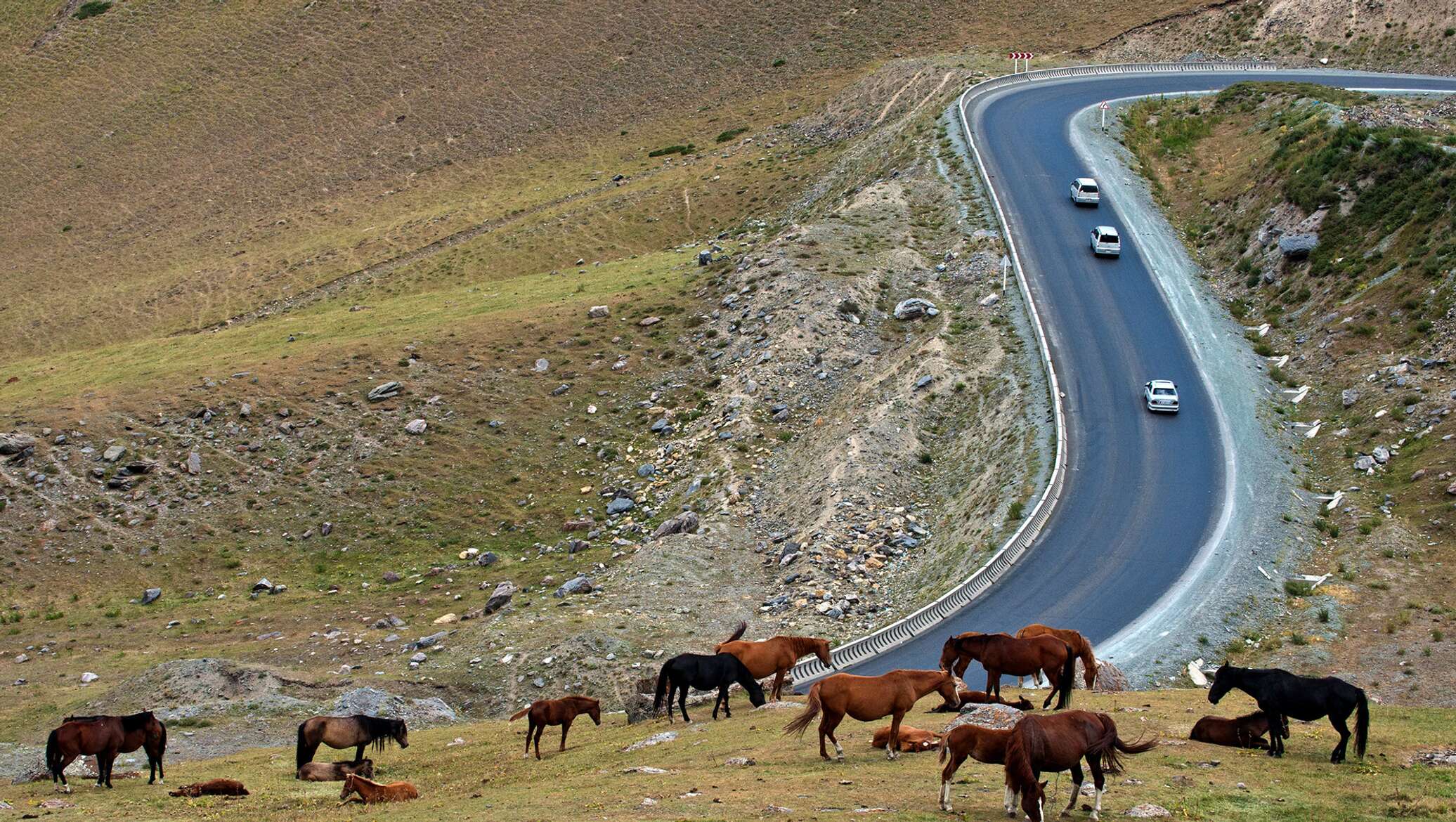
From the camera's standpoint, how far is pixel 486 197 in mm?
97750

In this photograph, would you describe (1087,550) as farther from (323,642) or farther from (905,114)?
(905,114)

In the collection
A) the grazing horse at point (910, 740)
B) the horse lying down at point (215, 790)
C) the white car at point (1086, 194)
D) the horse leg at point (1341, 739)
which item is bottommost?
the horse leg at point (1341, 739)

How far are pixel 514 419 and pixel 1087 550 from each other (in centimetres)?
2666

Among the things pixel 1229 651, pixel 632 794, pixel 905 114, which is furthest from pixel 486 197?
pixel 632 794

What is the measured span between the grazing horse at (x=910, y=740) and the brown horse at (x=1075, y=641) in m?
3.41

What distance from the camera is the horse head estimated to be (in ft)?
75.8

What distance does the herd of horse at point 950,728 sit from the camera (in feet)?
59.4

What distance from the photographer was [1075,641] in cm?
2694

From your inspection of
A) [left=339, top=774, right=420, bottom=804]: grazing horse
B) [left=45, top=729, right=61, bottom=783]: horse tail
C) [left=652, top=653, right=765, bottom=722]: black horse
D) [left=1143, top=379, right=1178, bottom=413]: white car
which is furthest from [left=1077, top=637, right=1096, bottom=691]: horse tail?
[left=1143, top=379, right=1178, bottom=413]: white car

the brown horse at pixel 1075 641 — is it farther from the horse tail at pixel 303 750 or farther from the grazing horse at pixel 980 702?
the horse tail at pixel 303 750

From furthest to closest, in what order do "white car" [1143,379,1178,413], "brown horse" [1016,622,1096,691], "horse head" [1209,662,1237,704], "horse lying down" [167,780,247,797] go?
"white car" [1143,379,1178,413] → "brown horse" [1016,622,1096,691] → "horse lying down" [167,780,247,797] → "horse head" [1209,662,1237,704]

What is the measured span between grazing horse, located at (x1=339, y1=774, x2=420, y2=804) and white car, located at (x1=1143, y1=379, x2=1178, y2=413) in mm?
34152

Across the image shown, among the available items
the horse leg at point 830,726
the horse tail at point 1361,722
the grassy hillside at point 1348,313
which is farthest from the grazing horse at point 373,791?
the grassy hillside at point 1348,313

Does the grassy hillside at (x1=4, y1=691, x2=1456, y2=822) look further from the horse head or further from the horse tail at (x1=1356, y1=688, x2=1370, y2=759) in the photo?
the horse head
